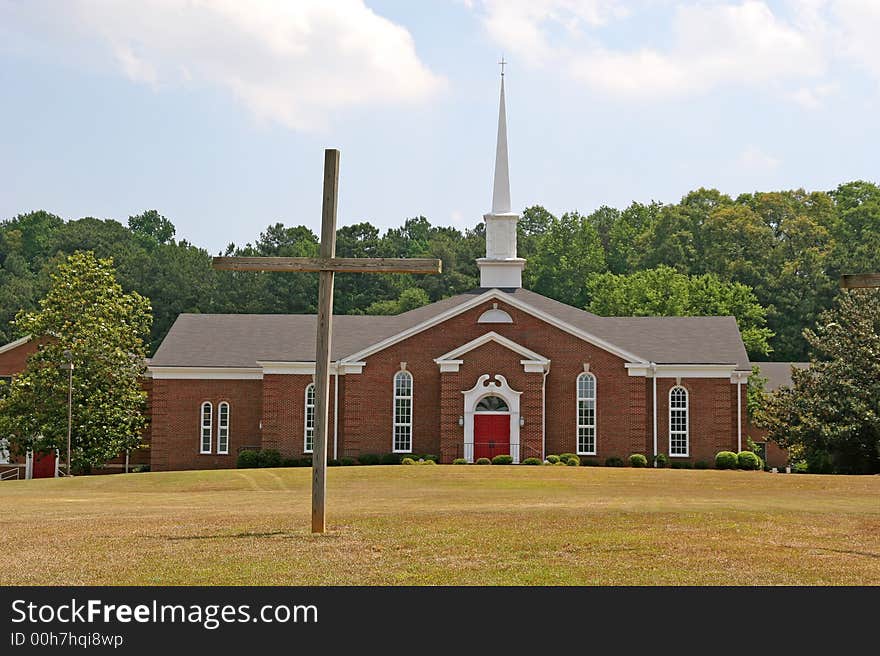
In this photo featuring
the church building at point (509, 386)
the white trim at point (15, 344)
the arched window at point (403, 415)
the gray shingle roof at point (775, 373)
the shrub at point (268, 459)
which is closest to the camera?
the church building at point (509, 386)

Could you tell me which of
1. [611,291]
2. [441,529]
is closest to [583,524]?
[441,529]

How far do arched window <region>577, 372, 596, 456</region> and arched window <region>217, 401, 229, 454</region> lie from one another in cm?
1653

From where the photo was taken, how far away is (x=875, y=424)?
48875 mm

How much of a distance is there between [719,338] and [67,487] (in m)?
30.4

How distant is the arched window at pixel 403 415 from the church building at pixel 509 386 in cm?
5

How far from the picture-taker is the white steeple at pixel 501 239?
58.8 m

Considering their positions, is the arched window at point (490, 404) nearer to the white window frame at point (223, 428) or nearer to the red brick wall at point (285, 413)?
the red brick wall at point (285, 413)

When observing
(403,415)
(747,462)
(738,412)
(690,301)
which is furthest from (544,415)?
(690,301)

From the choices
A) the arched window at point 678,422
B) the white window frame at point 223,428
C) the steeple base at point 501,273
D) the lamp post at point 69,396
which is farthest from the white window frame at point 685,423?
the lamp post at point 69,396

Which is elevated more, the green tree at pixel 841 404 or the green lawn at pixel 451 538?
the green tree at pixel 841 404

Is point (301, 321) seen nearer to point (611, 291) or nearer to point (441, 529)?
point (611, 291)

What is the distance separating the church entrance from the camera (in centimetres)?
5469

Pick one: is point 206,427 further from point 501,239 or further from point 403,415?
point 501,239

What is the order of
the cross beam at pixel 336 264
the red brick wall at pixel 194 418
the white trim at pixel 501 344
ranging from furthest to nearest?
the red brick wall at pixel 194 418 → the white trim at pixel 501 344 → the cross beam at pixel 336 264
